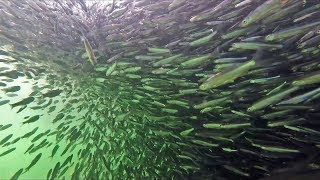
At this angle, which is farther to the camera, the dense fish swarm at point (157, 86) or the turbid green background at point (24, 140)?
the turbid green background at point (24, 140)

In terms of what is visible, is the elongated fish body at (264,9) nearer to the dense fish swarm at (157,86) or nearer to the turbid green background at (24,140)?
the dense fish swarm at (157,86)

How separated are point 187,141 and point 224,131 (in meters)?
0.96

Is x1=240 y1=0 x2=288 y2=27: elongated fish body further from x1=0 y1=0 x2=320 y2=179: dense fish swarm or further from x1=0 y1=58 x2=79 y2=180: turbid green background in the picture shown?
x1=0 y1=58 x2=79 y2=180: turbid green background

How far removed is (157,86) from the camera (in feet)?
16.8

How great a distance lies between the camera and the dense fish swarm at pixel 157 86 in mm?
4090

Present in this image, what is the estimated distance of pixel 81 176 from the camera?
235 inches

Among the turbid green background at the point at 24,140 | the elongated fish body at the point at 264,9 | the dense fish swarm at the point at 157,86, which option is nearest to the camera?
the elongated fish body at the point at 264,9

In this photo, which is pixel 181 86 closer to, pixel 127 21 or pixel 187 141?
pixel 187 141

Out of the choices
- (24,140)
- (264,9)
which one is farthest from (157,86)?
(24,140)

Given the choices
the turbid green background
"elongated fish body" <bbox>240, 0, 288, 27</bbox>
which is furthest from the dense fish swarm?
"elongated fish body" <bbox>240, 0, 288, 27</bbox>

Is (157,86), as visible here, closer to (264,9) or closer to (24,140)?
(264,9)

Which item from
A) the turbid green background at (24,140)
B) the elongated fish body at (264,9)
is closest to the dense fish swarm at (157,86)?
the turbid green background at (24,140)

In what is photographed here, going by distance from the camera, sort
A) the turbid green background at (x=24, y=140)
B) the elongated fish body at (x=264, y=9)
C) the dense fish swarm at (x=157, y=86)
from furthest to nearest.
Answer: the turbid green background at (x=24, y=140) → the dense fish swarm at (x=157, y=86) → the elongated fish body at (x=264, y=9)

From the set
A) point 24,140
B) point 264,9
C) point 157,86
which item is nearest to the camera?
point 264,9
